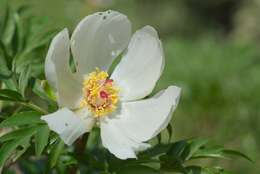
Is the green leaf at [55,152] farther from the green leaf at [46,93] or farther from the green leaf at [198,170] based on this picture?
the green leaf at [198,170]

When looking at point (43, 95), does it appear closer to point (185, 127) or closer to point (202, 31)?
point (185, 127)

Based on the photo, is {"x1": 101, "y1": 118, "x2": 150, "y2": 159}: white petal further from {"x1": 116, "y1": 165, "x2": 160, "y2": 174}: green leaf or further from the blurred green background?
the blurred green background

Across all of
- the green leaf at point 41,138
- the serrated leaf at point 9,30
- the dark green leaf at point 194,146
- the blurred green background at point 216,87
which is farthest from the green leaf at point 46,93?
the blurred green background at point 216,87

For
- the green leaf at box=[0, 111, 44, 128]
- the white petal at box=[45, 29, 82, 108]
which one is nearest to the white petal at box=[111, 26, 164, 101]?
the white petal at box=[45, 29, 82, 108]

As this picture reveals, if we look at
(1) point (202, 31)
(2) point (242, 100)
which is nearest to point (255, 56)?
(2) point (242, 100)

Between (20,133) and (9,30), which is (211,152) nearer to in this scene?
(20,133)

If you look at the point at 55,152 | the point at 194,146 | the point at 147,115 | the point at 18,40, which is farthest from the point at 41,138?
the point at 18,40
